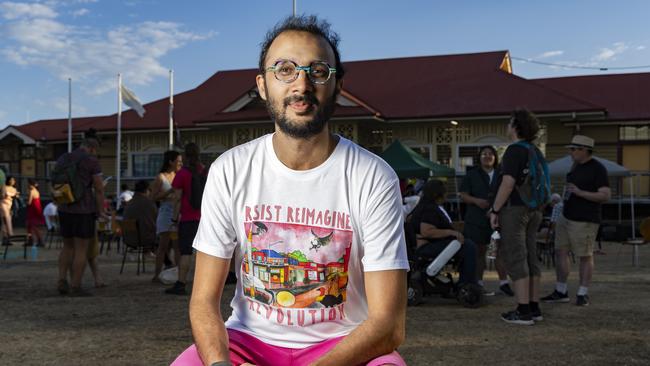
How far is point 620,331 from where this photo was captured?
5719 mm

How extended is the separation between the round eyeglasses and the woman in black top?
523cm

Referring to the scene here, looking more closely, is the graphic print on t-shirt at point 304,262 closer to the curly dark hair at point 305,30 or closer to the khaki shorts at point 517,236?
the curly dark hair at point 305,30

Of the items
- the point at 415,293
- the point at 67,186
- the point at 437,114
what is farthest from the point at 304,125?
the point at 437,114

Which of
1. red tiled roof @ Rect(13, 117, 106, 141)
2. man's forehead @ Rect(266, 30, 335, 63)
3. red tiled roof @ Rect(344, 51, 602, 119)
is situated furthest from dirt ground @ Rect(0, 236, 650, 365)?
red tiled roof @ Rect(13, 117, 106, 141)

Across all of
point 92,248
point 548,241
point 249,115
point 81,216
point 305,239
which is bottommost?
point 548,241

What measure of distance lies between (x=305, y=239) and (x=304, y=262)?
3.1 inches

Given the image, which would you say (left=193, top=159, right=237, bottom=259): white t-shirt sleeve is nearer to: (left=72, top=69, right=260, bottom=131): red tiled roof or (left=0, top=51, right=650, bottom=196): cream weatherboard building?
(left=0, top=51, right=650, bottom=196): cream weatherboard building

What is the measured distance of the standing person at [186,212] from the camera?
308 inches

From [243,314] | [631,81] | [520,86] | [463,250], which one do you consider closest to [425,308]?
[463,250]

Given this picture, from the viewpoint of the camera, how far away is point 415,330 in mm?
5863

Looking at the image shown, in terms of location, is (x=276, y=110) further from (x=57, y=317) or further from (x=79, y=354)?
(x=57, y=317)

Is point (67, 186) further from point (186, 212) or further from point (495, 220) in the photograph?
point (495, 220)

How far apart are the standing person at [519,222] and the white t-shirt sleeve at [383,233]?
160 inches

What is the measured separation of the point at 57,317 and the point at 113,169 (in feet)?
74.3
